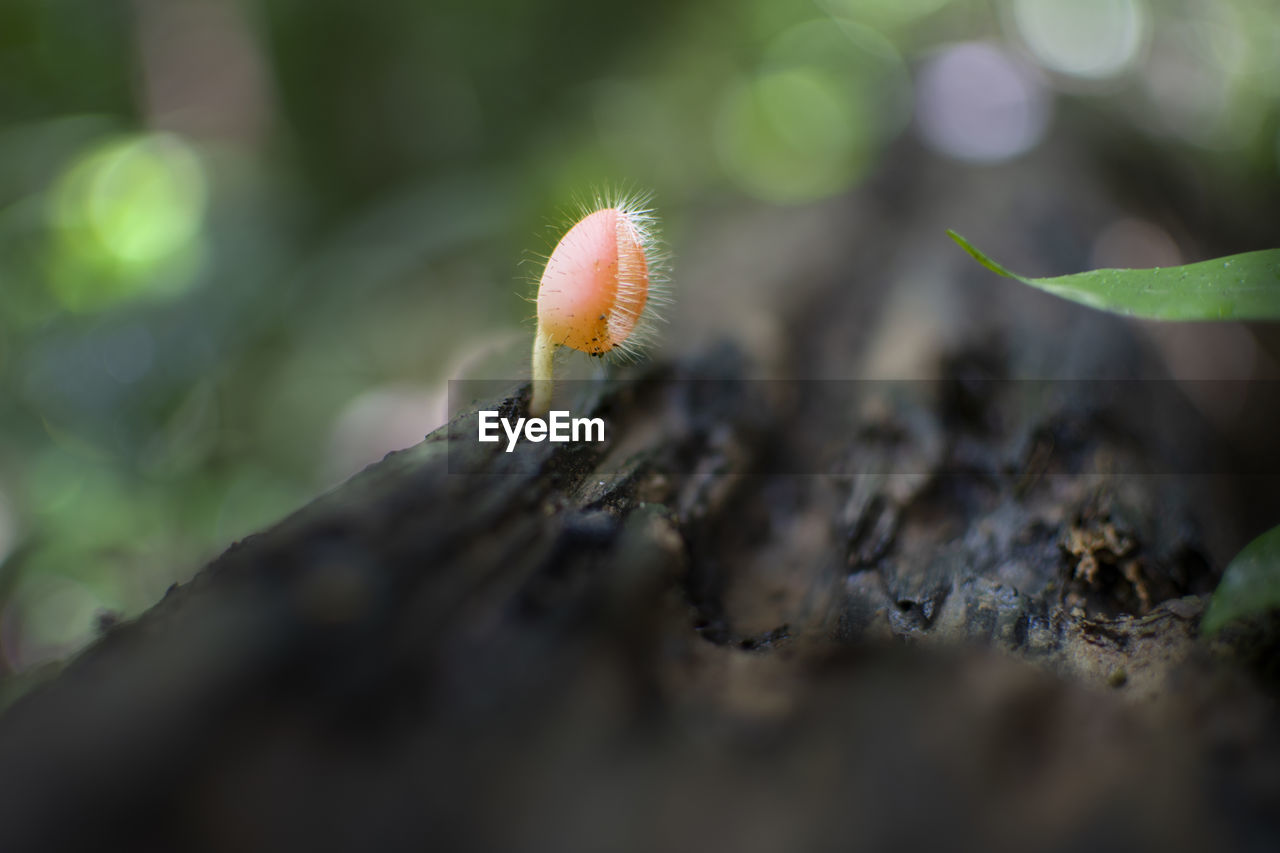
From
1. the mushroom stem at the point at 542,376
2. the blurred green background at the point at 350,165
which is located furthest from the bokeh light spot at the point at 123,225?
the mushroom stem at the point at 542,376

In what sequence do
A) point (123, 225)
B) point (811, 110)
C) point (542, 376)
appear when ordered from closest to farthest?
point (542, 376) → point (123, 225) → point (811, 110)

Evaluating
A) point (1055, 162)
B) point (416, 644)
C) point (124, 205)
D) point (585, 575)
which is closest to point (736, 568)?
point (585, 575)

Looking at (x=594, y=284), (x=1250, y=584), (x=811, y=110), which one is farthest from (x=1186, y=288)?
(x=811, y=110)

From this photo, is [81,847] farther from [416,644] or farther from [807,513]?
[807,513]

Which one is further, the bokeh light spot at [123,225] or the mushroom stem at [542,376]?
the bokeh light spot at [123,225]

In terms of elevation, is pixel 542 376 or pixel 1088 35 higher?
pixel 1088 35

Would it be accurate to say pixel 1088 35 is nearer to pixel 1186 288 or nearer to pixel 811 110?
pixel 811 110

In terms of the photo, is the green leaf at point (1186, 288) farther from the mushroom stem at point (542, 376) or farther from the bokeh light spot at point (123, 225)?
the bokeh light spot at point (123, 225)
